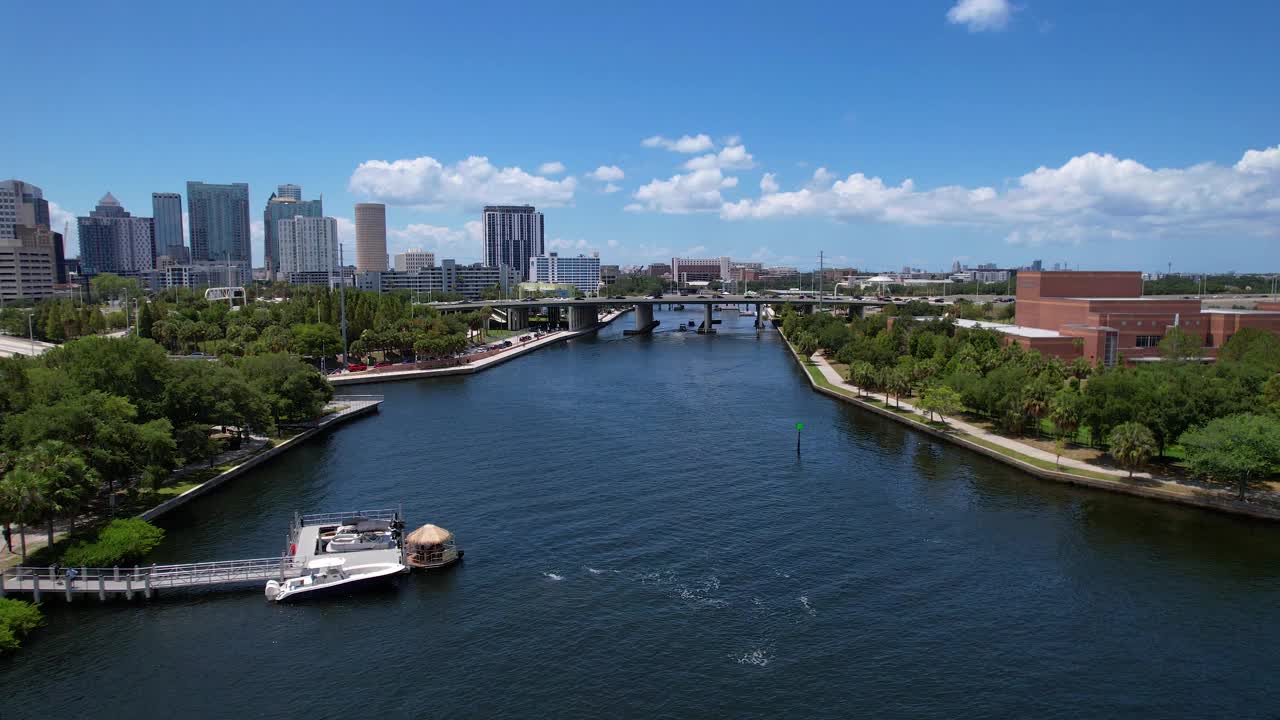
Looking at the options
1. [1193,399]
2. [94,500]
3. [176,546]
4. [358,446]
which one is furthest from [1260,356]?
[94,500]

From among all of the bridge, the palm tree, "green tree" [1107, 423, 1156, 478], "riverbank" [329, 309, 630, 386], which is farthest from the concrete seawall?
the bridge

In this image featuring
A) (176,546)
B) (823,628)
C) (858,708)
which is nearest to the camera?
(858,708)

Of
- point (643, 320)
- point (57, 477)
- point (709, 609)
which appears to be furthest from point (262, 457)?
point (643, 320)

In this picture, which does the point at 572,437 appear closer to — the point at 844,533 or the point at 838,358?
the point at 844,533

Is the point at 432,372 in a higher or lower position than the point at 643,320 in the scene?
lower

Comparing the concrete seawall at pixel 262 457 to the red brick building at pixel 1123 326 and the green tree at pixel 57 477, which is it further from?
the red brick building at pixel 1123 326

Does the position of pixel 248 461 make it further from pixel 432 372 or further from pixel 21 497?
pixel 432 372

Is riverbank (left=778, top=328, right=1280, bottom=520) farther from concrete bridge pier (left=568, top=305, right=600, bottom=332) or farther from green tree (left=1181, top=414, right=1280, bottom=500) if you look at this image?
concrete bridge pier (left=568, top=305, right=600, bottom=332)
